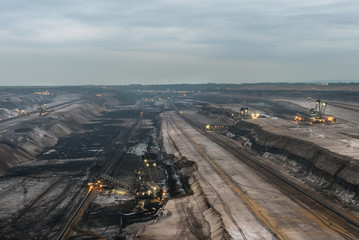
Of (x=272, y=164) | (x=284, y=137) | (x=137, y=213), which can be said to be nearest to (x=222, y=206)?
(x=137, y=213)

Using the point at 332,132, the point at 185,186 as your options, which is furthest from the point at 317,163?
the point at 332,132

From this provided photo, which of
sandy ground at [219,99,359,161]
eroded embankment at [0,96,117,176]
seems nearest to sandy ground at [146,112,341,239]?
sandy ground at [219,99,359,161]

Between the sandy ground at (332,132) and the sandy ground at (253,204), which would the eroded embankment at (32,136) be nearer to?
the sandy ground at (253,204)

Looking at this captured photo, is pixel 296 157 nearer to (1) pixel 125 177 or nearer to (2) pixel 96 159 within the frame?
(1) pixel 125 177

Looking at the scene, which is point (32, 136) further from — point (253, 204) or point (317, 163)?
point (317, 163)

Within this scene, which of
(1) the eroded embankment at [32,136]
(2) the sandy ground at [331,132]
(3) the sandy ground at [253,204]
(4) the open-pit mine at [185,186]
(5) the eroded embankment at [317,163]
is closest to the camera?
(3) the sandy ground at [253,204]

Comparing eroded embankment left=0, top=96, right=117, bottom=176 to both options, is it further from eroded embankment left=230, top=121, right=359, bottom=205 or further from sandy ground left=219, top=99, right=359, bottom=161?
sandy ground left=219, top=99, right=359, bottom=161

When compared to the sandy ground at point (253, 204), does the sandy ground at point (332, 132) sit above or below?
above

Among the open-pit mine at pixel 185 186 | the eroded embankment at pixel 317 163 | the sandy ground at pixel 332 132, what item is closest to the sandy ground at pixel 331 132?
the sandy ground at pixel 332 132
